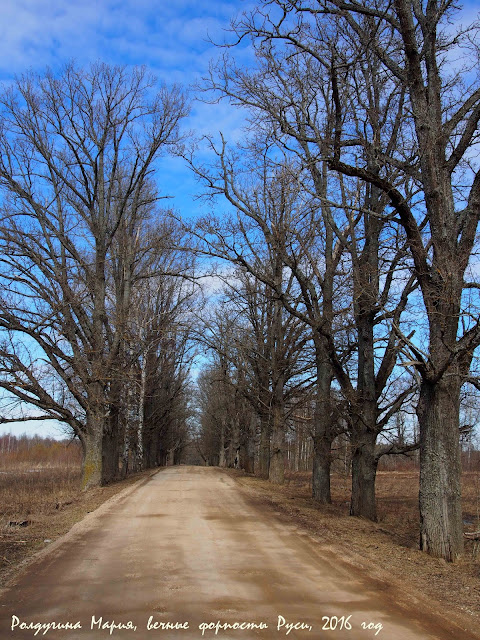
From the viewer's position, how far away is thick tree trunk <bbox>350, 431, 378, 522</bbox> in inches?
534

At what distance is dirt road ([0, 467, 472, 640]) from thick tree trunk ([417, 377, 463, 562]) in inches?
65.9

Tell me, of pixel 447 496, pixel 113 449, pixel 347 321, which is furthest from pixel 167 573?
pixel 113 449

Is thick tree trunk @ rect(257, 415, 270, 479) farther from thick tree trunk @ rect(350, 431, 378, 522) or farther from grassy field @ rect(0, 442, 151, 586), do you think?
thick tree trunk @ rect(350, 431, 378, 522)

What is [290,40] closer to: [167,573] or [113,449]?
[167,573]

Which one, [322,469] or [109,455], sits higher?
[322,469]

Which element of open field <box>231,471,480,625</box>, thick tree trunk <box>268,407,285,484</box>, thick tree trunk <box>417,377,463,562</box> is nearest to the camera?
open field <box>231,471,480,625</box>

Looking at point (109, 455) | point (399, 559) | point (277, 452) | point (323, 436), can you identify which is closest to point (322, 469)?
point (323, 436)

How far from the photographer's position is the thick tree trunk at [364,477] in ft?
44.5

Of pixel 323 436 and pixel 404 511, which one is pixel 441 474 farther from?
pixel 404 511

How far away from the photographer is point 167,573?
6301 millimetres

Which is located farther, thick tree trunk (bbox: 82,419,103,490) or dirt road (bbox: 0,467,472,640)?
thick tree trunk (bbox: 82,419,103,490)

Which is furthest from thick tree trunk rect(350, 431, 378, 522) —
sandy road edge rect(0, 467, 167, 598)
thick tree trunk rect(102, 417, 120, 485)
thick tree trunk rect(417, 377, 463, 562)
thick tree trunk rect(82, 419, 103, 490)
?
thick tree trunk rect(102, 417, 120, 485)

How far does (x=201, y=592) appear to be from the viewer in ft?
18.2

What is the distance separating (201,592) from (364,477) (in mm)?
8927
